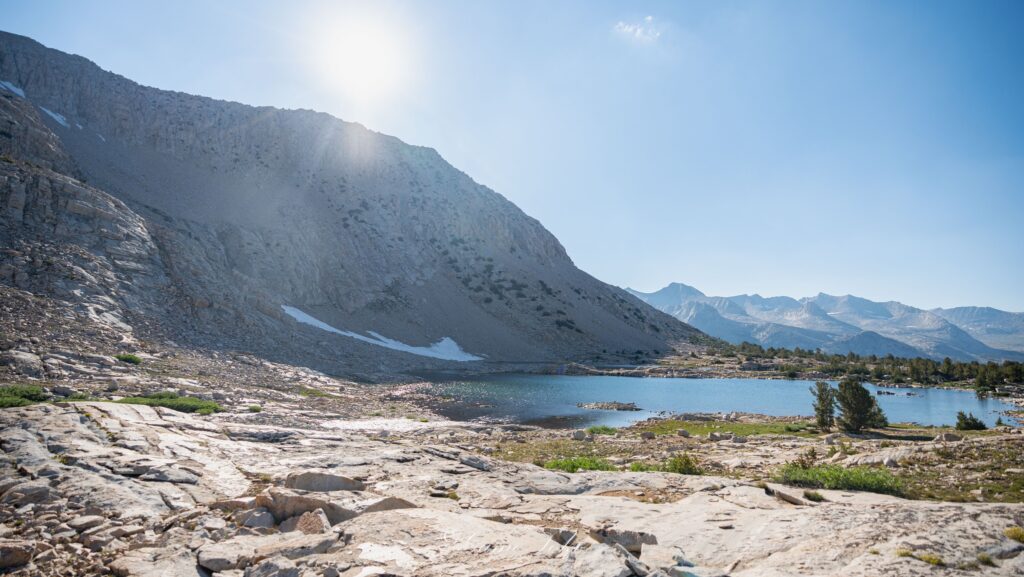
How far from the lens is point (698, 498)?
10039 millimetres

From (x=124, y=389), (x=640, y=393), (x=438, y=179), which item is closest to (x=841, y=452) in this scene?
(x=124, y=389)

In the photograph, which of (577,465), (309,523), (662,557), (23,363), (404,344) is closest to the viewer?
(662,557)

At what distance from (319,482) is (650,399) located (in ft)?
174

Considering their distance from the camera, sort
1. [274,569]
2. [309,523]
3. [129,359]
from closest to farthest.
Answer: [274,569] < [309,523] < [129,359]

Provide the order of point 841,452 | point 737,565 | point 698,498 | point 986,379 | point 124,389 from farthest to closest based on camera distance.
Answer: point 986,379 → point 124,389 → point 841,452 → point 698,498 → point 737,565

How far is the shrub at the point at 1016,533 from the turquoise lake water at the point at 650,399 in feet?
108

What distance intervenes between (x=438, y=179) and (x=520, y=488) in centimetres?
13928

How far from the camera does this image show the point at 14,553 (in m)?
6.08

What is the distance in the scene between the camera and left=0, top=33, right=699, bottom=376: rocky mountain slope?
4562cm

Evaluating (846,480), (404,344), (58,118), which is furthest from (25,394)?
(58,118)

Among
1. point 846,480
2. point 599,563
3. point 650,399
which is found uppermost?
point 599,563

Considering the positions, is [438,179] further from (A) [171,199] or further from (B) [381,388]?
(B) [381,388]

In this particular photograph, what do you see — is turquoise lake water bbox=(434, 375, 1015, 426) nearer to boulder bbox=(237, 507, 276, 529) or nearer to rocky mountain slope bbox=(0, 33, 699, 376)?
rocky mountain slope bbox=(0, 33, 699, 376)

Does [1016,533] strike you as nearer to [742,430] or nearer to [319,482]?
[319,482]
